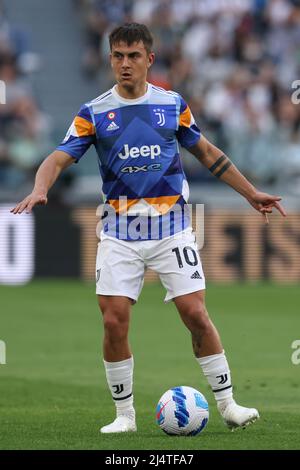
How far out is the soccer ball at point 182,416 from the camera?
296 inches

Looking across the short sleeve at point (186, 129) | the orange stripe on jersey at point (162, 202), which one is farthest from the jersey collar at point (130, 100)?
the orange stripe on jersey at point (162, 202)

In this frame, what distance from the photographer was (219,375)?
304 inches

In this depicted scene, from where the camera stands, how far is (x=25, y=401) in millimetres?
9508

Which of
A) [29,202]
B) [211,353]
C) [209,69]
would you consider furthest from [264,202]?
[209,69]

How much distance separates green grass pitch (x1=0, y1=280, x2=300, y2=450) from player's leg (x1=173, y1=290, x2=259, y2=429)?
4.9 inches

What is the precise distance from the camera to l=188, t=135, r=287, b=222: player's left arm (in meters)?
7.85

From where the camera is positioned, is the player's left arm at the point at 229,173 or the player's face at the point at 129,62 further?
the player's left arm at the point at 229,173

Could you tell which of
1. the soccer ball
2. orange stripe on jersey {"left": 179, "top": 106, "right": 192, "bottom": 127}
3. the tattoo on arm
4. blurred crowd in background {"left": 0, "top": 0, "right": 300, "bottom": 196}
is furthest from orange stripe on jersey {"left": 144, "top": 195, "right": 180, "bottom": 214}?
blurred crowd in background {"left": 0, "top": 0, "right": 300, "bottom": 196}

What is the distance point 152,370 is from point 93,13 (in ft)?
51.5

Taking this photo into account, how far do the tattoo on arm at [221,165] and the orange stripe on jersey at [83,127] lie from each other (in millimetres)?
842

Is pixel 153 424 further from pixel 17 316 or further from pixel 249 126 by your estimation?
pixel 249 126

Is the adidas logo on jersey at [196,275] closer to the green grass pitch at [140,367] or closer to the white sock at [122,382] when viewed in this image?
the white sock at [122,382]

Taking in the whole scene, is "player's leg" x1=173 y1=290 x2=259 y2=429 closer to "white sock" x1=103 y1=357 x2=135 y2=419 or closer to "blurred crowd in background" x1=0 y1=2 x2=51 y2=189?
"white sock" x1=103 y1=357 x2=135 y2=419

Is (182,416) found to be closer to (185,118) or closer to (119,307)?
(119,307)
